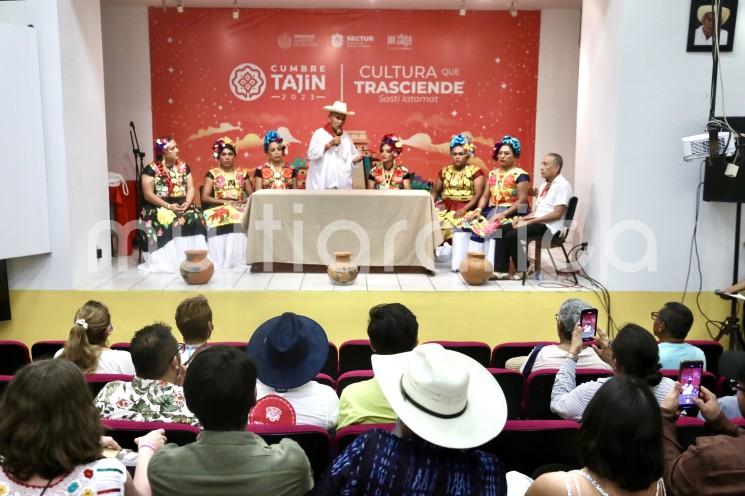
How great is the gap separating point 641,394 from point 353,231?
15.1 feet

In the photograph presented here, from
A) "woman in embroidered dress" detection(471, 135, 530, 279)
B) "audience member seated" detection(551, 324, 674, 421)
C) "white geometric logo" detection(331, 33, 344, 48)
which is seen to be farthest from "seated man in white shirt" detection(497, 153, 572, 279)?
"audience member seated" detection(551, 324, 674, 421)

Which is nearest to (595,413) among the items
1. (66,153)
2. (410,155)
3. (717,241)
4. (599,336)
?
(599,336)

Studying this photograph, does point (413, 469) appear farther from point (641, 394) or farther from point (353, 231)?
point (353, 231)

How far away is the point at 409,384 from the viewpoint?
1405 mm

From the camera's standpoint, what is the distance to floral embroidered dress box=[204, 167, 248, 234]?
251 inches

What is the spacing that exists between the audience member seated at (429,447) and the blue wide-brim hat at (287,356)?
0.86 metres

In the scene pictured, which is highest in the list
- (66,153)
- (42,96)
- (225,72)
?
(225,72)

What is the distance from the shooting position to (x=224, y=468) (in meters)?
1.44

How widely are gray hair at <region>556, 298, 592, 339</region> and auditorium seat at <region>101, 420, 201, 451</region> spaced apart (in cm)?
159

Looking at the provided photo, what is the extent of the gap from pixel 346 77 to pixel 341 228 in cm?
280

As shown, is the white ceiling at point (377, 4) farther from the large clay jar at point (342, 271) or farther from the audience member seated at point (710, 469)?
the audience member seated at point (710, 469)

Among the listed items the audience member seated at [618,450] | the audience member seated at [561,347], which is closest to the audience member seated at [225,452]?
the audience member seated at [618,450]

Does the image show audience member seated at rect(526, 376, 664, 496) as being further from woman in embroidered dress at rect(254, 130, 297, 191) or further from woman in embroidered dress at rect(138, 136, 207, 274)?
woman in embroidered dress at rect(254, 130, 297, 191)

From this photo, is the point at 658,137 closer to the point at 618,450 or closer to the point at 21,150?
the point at 618,450
